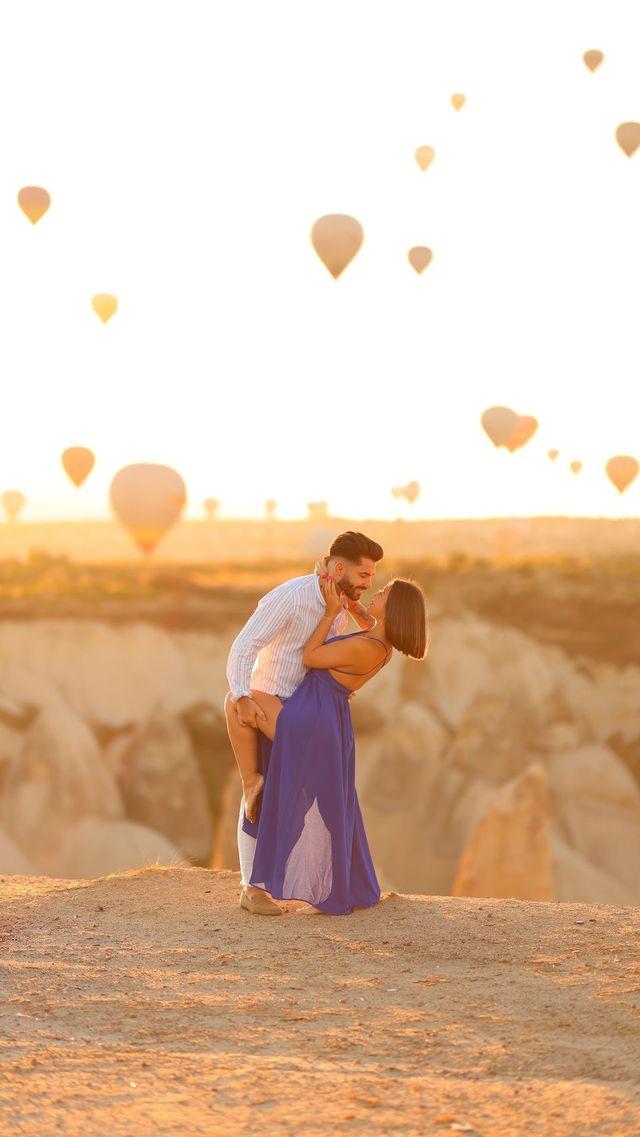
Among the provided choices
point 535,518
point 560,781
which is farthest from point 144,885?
point 535,518

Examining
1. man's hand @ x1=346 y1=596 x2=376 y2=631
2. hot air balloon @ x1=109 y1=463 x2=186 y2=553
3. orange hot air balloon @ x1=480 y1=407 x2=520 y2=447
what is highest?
orange hot air balloon @ x1=480 y1=407 x2=520 y2=447

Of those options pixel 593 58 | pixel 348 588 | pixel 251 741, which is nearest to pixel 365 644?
pixel 348 588

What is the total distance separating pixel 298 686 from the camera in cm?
667

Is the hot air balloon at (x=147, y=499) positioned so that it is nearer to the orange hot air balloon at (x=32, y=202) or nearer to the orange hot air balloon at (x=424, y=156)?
the orange hot air balloon at (x=32, y=202)

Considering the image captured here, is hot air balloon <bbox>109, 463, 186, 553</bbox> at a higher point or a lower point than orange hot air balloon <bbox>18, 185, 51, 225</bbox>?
lower

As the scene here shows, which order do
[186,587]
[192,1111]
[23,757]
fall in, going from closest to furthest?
[192,1111] < [23,757] < [186,587]

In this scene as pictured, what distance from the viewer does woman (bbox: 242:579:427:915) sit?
650cm

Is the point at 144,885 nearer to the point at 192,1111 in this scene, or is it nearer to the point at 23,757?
the point at 192,1111

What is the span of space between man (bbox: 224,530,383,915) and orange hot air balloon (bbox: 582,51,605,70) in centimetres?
2679

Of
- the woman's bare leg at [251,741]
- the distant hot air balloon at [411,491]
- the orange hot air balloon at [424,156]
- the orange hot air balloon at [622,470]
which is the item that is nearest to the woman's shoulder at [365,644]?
the woman's bare leg at [251,741]

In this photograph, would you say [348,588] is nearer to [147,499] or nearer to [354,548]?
[354,548]

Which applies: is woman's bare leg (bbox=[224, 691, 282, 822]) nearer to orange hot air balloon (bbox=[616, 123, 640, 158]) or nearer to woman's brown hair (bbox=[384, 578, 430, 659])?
woman's brown hair (bbox=[384, 578, 430, 659])

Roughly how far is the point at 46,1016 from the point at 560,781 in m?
24.1

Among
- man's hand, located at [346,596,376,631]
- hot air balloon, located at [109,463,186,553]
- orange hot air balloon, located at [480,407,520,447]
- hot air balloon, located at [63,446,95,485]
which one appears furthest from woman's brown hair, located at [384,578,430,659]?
orange hot air balloon, located at [480,407,520,447]
